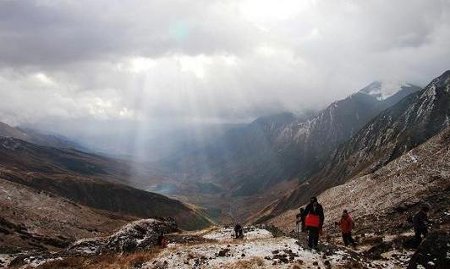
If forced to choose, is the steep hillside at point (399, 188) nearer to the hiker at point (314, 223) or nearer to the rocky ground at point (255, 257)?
the rocky ground at point (255, 257)

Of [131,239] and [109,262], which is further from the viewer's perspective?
[131,239]

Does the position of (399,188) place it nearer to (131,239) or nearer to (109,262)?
(131,239)

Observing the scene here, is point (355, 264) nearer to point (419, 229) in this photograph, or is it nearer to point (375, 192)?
point (419, 229)

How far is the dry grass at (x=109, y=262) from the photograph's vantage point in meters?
40.2

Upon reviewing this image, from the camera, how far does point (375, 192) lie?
4262 inches

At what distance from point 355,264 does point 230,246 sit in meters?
11.4

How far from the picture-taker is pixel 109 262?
43.1 m

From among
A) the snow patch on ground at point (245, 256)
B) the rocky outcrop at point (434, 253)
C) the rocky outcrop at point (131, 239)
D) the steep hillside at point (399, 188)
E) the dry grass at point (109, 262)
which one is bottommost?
the rocky outcrop at point (434, 253)

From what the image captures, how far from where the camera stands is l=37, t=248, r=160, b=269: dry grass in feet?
132

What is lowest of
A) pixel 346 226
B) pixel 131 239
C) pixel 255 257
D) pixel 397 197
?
pixel 255 257

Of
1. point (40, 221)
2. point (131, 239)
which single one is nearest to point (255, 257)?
point (131, 239)

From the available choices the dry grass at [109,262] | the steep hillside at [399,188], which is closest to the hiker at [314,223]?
the dry grass at [109,262]

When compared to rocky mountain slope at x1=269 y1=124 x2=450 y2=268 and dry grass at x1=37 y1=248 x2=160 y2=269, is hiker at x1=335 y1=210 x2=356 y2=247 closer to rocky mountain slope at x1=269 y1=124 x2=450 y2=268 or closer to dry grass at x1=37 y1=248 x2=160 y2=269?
rocky mountain slope at x1=269 y1=124 x2=450 y2=268

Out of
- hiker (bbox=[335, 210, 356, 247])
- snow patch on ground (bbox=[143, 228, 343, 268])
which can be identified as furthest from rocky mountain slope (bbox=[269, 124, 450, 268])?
snow patch on ground (bbox=[143, 228, 343, 268])
